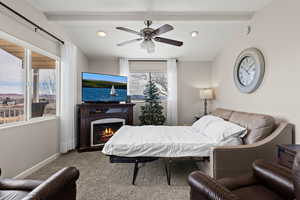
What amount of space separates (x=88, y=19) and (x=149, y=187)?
2920 mm

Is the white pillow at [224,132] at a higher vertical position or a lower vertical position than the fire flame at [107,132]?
higher

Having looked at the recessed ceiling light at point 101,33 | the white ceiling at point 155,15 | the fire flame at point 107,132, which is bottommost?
the fire flame at point 107,132

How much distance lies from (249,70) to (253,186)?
2074 mm

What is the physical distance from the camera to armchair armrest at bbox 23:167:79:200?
0.92 meters

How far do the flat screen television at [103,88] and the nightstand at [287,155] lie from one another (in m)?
3.28

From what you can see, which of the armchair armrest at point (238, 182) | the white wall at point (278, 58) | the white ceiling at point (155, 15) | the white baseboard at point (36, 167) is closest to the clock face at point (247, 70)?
the white wall at point (278, 58)

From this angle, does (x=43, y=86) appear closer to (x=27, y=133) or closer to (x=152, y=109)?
(x=27, y=133)

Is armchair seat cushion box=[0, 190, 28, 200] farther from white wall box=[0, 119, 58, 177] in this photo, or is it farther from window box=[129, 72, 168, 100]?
window box=[129, 72, 168, 100]

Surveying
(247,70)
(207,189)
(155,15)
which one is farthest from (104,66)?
(207,189)

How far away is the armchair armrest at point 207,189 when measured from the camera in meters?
0.93

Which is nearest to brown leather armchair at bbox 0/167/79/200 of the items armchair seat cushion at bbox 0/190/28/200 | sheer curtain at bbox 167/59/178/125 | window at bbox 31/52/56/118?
armchair seat cushion at bbox 0/190/28/200

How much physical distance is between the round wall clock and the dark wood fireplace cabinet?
2585 mm

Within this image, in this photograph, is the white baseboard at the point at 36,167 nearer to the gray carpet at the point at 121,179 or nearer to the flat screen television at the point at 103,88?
the gray carpet at the point at 121,179

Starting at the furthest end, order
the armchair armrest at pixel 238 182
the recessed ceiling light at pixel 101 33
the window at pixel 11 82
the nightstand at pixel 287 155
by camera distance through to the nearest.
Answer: the recessed ceiling light at pixel 101 33 → the window at pixel 11 82 → the nightstand at pixel 287 155 → the armchair armrest at pixel 238 182
